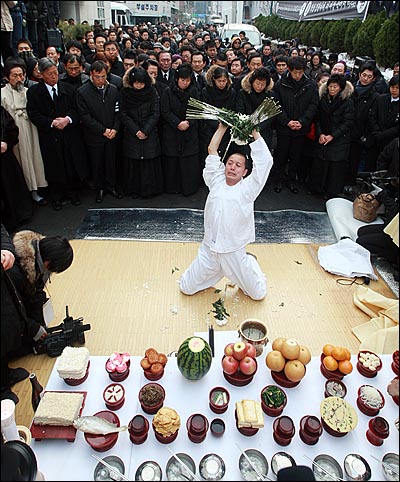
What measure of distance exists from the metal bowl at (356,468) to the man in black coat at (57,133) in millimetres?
4063

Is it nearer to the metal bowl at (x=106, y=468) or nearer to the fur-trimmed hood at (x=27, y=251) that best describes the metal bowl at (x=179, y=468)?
the metal bowl at (x=106, y=468)

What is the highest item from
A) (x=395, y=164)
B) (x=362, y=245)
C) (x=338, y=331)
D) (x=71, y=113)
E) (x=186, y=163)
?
(x=71, y=113)

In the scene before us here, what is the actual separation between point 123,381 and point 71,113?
341 centimetres

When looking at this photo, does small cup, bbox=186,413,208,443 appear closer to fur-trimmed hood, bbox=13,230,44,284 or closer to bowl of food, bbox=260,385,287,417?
bowl of food, bbox=260,385,287,417

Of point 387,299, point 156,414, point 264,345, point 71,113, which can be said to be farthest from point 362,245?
point 71,113

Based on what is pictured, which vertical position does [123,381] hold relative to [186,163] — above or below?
below

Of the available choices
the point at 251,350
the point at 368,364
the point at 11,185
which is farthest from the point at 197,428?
the point at 11,185

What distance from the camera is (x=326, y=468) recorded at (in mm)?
1677

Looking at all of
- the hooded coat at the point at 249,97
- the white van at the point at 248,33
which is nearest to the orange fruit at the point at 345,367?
the hooded coat at the point at 249,97

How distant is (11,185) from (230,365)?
130 inches

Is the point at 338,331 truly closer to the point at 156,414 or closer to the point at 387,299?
the point at 387,299

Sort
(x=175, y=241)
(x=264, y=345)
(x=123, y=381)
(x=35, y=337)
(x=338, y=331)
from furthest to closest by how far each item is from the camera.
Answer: (x=175, y=241), (x=338, y=331), (x=35, y=337), (x=264, y=345), (x=123, y=381)

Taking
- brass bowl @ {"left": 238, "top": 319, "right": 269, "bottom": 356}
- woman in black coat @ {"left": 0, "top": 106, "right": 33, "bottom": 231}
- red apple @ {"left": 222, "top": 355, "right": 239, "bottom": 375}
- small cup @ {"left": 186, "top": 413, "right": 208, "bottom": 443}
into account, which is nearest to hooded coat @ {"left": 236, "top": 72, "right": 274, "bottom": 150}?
woman in black coat @ {"left": 0, "top": 106, "right": 33, "bottom": 231}

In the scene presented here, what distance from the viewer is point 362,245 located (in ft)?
13.1
